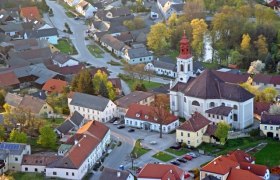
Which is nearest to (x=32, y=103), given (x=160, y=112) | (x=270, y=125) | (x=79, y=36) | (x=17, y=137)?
(x=17, y=137)

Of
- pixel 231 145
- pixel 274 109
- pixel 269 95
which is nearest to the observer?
pixel 231 145

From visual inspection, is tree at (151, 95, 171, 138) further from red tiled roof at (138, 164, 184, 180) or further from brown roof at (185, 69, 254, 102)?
red tiled roof at (138, 164, 184, 180)

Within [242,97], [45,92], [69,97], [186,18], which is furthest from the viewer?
[186,18]

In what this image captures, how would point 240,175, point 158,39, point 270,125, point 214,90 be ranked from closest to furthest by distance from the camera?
point 240,175
point 270,125
point 214,90
point 158,39

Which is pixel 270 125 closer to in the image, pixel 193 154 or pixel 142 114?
pixel 193 154

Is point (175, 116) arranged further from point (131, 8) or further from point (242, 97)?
point (131, 8)

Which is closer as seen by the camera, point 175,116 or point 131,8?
point 175,116

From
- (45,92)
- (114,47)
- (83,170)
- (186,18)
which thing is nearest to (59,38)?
(114,47)
